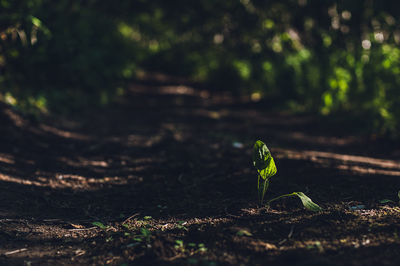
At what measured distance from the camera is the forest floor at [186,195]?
2.04 meters

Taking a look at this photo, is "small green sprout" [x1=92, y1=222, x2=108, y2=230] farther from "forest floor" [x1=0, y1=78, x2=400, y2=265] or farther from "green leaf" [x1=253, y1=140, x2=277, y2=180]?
"green leaf" [x1=253, y1=140, x2=277, y2=180]

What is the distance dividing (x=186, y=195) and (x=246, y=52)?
20.7ft

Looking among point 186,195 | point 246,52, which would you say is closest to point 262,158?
point 186,195

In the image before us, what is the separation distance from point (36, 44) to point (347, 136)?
12.7ft

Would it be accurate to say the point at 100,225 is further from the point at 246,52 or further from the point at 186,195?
the point at 246,52

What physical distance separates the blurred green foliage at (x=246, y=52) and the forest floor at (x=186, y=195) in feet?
1.87

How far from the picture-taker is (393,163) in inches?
149

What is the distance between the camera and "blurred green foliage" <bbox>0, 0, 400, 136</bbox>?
15.9ft

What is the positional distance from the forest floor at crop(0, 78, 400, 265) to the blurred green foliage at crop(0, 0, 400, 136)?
571 millimetres

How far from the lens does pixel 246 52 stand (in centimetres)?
877

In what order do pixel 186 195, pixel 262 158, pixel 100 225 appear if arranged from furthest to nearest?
pixel 186 195 < pixel 262 158 < pixel 100 225

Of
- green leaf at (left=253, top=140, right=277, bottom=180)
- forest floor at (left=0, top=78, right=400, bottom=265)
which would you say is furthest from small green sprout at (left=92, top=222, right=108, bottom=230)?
green leaf at (left=253, top=140, right=277, bottom=180)

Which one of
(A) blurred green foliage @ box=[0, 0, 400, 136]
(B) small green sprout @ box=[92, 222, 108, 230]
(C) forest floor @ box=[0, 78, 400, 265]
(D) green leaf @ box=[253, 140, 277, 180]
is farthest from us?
(A) blurred green foliage @ box=[0, 0, 400, 136]

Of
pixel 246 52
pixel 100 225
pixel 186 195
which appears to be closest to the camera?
pixel 100 225
